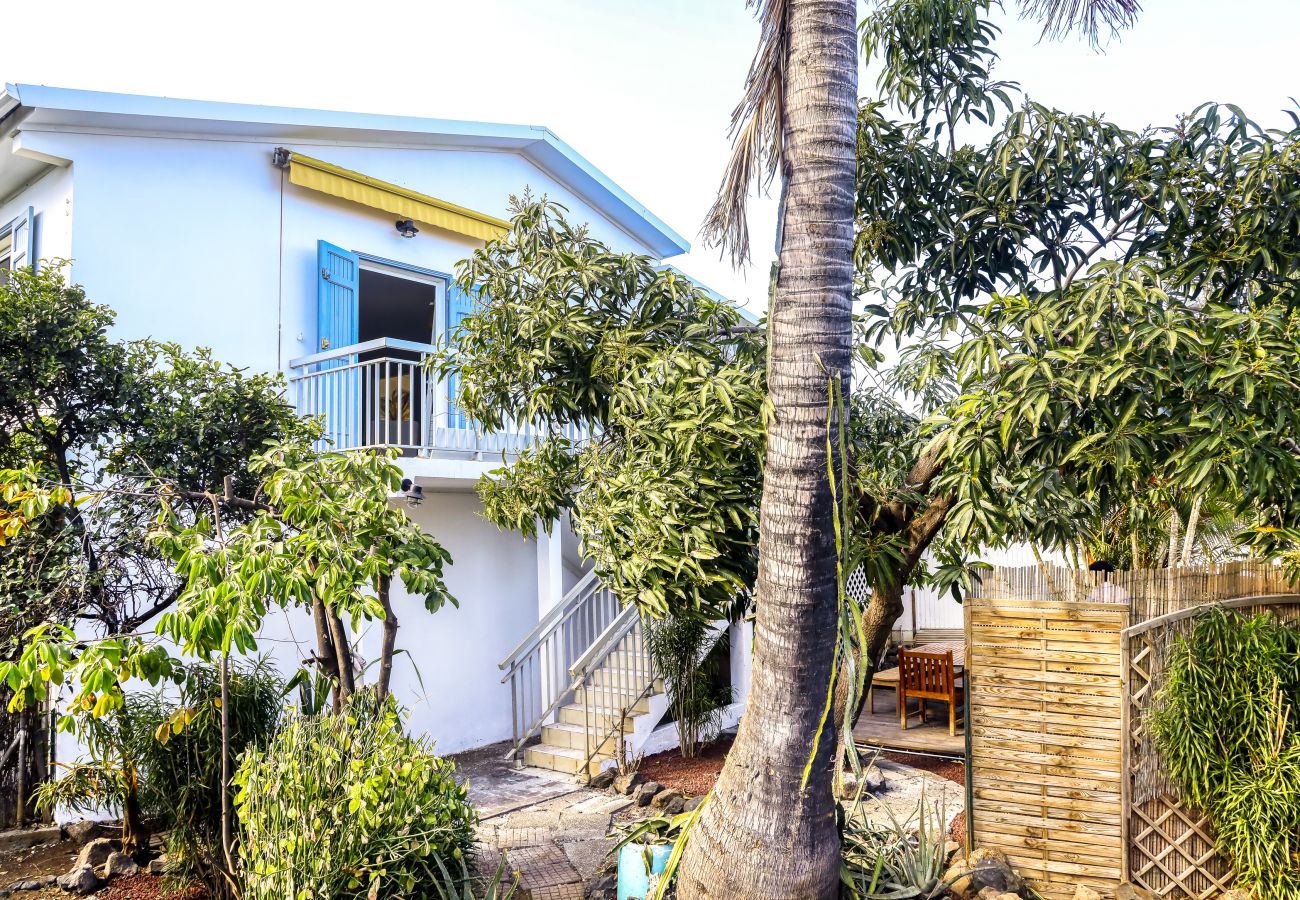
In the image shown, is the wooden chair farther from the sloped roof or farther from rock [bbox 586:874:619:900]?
the sloped roof

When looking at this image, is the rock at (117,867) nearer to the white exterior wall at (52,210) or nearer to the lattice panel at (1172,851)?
the white exterior wall at (52,210)

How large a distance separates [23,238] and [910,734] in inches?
406

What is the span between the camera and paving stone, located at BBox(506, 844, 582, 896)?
179 inches

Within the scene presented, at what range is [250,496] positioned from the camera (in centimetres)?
655

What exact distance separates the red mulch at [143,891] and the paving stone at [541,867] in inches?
74.7

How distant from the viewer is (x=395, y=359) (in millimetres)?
7633

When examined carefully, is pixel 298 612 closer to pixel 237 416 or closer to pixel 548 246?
pixel 237 416

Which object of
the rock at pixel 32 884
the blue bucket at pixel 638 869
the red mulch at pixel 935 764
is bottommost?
the red mulch at pixel 935 764

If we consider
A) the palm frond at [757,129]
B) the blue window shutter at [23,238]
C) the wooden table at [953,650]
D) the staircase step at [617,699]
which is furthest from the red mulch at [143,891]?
the wooden table at [953,650]

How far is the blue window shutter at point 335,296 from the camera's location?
28.2 feet

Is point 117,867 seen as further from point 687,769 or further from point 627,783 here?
point 687,769

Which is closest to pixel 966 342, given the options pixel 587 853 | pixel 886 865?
pixel 886 865

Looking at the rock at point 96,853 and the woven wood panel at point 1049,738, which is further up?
the woven wood panel at point 1049,738

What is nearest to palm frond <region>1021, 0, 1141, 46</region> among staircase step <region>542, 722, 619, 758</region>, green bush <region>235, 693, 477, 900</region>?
green bush <region>235, 693, 477, 900</region>
